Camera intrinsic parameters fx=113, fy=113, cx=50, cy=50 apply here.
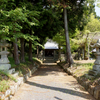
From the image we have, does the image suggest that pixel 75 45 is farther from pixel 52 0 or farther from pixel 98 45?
pixel 98 45

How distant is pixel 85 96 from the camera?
4.53 meters

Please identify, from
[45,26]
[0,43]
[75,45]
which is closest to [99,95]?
[0,43]

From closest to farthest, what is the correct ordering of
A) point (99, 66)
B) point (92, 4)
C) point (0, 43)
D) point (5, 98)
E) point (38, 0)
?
point (5, 98) < point (99, 66) < point (0, 43) < point (38, 0) < point (92, 4)

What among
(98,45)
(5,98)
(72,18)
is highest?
(72,18)

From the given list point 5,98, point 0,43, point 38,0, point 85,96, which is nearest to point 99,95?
point 85,96

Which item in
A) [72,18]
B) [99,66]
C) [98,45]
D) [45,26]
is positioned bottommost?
[99,66]

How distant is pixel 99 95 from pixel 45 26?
8544 mm

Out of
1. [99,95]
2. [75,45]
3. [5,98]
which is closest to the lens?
[5,98]

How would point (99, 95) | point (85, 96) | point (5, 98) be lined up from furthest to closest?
point (85, 96) → point (99, 95) → point (5, 98)

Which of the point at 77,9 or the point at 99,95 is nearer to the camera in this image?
the point at 99,95

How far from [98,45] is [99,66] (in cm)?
111

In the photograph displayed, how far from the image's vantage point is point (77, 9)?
12.5 meters

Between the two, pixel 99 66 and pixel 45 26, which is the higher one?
pixel 45 26

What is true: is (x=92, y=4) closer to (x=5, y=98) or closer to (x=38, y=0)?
(x=38, y=0)
